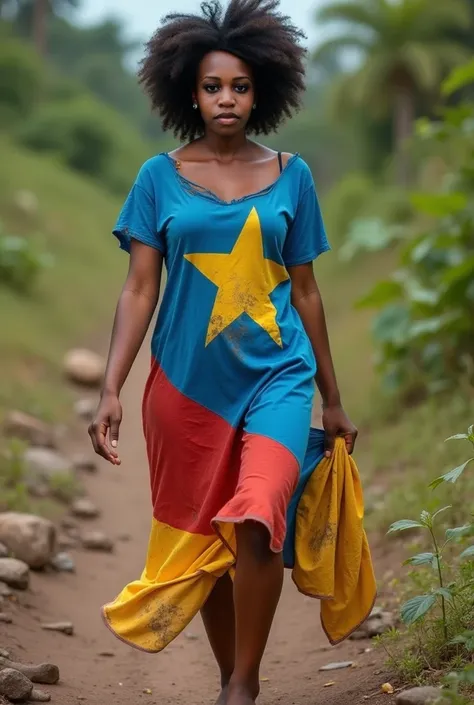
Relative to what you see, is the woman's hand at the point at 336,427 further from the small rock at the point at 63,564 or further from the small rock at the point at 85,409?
the small rock at the point at 85,409

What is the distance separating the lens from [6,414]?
838cm

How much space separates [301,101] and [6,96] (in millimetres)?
27348

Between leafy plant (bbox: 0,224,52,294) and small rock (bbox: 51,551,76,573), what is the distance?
8.24 m

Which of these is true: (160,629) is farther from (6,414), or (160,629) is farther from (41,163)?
(41,163)

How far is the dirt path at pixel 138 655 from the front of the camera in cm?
408

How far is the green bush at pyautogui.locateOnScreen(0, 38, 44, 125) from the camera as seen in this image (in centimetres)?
2920

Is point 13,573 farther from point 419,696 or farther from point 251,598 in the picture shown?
point 419,696

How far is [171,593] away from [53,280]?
1258 cm

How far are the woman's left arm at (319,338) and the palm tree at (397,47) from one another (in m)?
18.9

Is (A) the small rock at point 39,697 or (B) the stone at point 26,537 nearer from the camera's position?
(A) the small rock at point 39,697

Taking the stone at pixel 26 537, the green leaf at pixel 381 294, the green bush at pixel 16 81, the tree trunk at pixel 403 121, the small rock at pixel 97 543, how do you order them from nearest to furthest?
1. the stone at pixel 26 537
2. the small rock at pixel 97 543
3. the green leaf at pixel 381 294
4. the tree trunk at pixel 403 121
5. the green bush at pixel 16 81

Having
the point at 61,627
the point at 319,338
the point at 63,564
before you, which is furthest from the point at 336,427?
the point at 63,564

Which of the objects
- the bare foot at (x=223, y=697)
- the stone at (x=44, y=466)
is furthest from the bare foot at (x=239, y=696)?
the stone at (x=44, y=466)

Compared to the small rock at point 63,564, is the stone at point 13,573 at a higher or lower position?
higher
